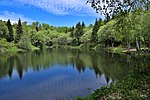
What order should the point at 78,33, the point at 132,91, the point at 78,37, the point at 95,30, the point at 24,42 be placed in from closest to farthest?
the point at 132,91 → the point at 24,42 → the point at 95,30 → the point at 78,37 → the point at 78,33

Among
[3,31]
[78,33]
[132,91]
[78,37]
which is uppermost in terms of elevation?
[3,31]

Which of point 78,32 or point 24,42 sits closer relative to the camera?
point 24,42

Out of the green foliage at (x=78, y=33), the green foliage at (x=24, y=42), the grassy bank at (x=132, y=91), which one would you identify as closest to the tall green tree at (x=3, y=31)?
the green foliage at (x=24, y=42)

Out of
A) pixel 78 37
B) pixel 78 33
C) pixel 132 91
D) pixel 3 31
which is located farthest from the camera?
pixel 78 33

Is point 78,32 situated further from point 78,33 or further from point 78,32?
point 78,33

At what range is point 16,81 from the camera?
75.7 ft

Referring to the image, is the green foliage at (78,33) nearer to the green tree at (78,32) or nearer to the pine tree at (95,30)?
the green tree at (78,32)

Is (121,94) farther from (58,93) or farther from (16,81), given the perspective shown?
(16,81)

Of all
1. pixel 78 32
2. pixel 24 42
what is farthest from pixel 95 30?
pixel 24 42

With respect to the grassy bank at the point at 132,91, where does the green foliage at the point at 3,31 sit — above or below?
above

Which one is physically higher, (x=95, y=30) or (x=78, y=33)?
(x=95, y=30)

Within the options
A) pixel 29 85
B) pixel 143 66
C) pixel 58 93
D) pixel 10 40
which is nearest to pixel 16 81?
pixel 29 85

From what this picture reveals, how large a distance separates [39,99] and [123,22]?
9.47 metres

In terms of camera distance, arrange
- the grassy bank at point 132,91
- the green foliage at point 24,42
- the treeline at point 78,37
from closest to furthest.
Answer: the grassy bank at point 132,91
the treeline at point 78,37
the green foliage at point 24,42
